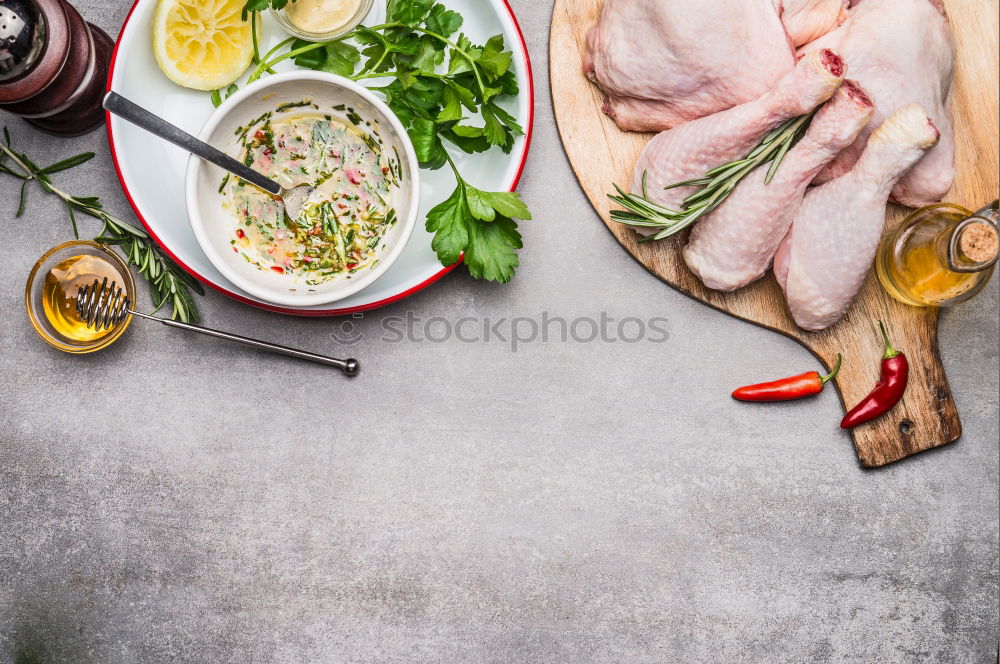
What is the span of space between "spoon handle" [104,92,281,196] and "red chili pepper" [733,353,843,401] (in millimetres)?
1231

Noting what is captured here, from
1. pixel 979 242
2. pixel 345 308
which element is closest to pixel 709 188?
pixel 979 242

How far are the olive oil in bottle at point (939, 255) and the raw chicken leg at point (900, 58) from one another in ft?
0.33

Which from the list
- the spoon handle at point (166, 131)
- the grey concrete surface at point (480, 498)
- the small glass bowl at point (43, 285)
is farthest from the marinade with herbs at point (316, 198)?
the small glass bowl at point (43, 285)

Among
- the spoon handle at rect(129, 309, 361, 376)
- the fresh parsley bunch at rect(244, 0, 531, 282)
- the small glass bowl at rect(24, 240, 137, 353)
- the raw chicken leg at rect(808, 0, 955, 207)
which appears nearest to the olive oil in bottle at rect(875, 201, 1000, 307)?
the raw chicken leg at rect(808, 0, 955, 207)

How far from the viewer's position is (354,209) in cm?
139

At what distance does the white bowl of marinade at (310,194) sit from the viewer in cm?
127

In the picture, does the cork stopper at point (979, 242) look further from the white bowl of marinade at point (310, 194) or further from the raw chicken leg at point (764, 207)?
the white bowl of marinade at point (310, 194)

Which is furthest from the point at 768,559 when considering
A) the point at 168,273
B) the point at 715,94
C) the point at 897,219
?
the point at 168,273

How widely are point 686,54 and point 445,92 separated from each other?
1.67 feet

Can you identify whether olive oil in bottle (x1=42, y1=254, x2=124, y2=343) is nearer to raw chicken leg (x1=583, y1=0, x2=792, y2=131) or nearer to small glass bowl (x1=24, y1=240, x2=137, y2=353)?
small glass bowl (x1=24, y1=240, x2=137, y2=353)

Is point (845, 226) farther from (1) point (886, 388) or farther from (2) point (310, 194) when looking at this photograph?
(2) point (310, 194)

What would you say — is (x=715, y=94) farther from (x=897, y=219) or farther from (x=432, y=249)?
(x=432, y=249)

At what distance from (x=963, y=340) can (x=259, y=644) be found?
1859mm

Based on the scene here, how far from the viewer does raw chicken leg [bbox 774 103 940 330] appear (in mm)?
1302
